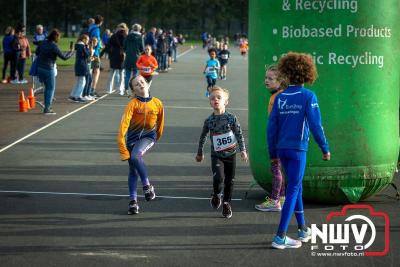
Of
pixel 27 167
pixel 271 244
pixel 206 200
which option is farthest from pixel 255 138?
pixel 27 167

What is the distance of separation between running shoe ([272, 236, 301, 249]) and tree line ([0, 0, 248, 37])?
10553cm

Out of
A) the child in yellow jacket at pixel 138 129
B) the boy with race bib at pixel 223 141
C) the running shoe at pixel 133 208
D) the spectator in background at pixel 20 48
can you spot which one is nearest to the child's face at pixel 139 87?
the child in yellow jacket at pixel 138 129

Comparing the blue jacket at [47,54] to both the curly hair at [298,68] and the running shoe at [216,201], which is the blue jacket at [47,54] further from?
the curly hair at [298,68]

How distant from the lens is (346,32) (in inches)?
396

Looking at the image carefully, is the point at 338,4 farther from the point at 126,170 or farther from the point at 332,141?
the point at 126,170

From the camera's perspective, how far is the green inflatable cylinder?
10.1 m

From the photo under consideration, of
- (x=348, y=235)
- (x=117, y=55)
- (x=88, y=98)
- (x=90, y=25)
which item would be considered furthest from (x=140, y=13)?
(x=348, y=235)

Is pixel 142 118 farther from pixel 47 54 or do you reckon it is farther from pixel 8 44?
pixel 8 44

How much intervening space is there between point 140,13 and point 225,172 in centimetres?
11405

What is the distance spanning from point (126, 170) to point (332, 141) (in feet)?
12.6

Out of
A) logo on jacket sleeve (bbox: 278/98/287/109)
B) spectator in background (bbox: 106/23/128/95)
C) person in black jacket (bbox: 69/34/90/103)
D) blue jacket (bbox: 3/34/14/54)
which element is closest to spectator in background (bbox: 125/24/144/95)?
spectator in background (bbox: 106/23/128/95)

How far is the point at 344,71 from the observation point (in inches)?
397

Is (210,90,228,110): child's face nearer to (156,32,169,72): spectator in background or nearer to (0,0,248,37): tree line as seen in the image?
(156,32,169,72): spectator in background

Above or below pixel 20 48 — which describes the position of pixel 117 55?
below
